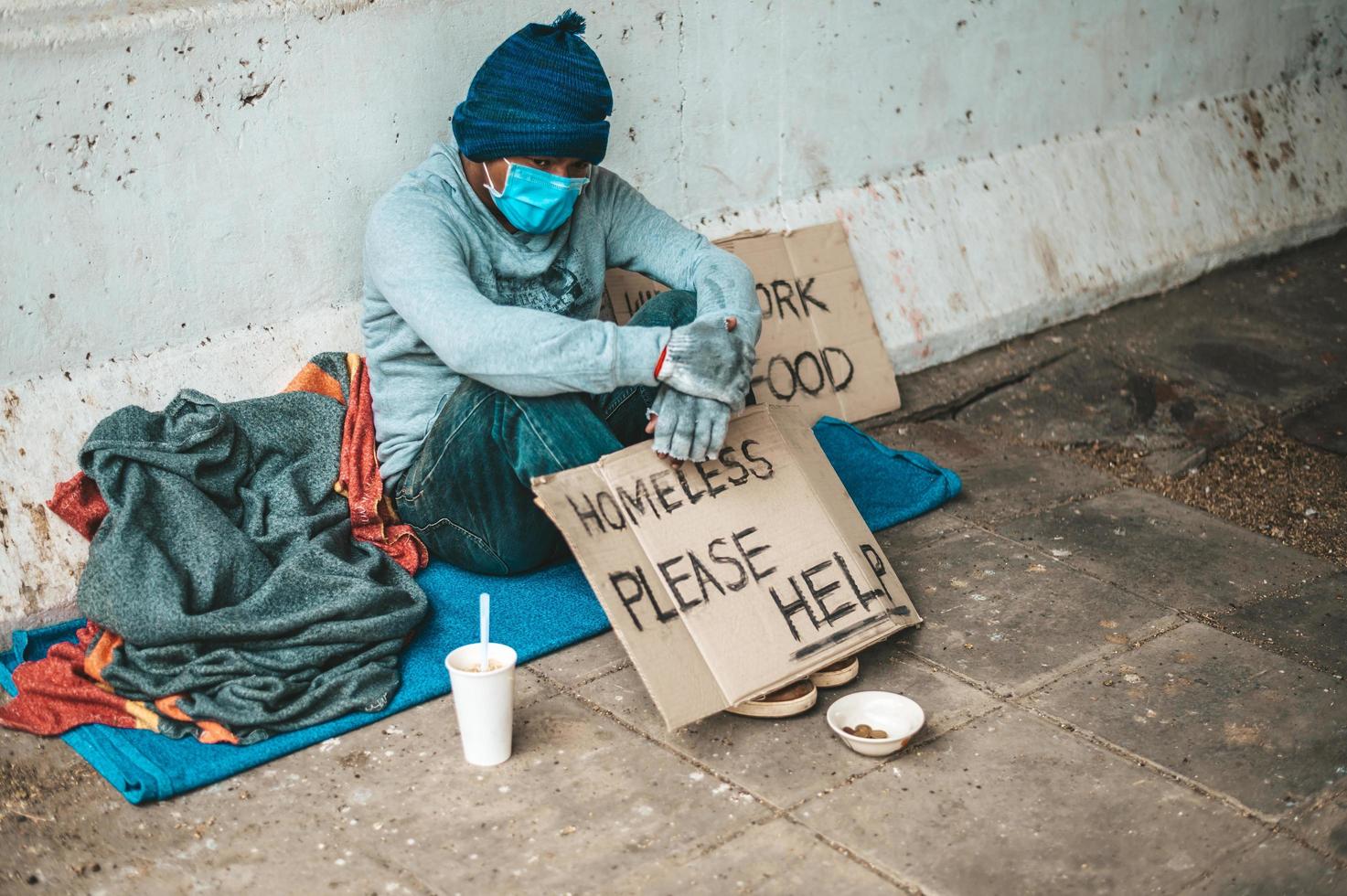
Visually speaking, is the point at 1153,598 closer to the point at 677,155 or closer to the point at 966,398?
the point at 966,398

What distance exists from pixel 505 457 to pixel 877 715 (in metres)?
1.00

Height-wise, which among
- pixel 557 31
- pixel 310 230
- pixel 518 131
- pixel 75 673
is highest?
pixel 557 31

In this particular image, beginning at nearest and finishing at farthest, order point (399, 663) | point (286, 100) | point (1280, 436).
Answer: point (399, 663) < point (286, 100) < point (1280, 436)

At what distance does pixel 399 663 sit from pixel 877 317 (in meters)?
2.17

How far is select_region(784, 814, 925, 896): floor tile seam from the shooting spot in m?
2.31

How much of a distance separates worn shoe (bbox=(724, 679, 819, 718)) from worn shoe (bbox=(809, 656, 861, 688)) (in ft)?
0.25

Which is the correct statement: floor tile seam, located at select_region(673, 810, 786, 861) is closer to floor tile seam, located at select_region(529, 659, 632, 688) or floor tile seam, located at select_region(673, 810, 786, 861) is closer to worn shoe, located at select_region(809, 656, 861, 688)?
worn shoe, located at select_region(809, 656, 861, 688)

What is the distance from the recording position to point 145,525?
2920 millimetres

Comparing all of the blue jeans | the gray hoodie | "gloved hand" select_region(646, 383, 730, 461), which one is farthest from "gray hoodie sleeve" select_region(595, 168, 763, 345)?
"gloved hand" select_region(646, 383, 730, 461)

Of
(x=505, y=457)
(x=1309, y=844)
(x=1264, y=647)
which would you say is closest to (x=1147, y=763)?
(x=1309, y=844)

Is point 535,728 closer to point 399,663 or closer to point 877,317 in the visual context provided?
point 399,663

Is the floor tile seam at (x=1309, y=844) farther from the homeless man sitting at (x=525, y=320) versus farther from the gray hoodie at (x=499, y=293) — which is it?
the gray hoodie at (x=499, y=293)

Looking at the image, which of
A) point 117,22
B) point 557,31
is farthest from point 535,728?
point 117,22

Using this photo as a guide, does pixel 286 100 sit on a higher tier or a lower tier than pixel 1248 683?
higher
